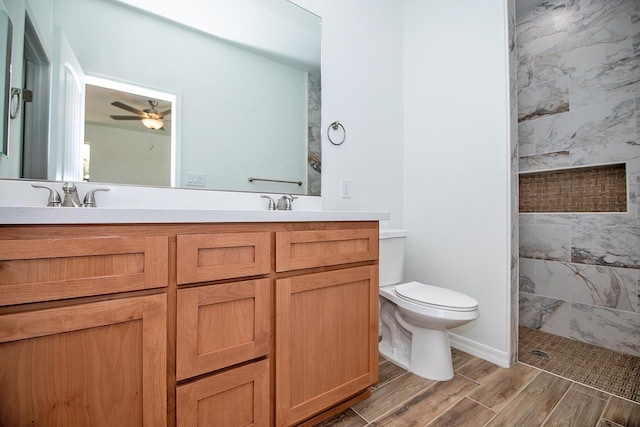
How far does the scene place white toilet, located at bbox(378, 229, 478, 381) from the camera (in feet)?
4.90

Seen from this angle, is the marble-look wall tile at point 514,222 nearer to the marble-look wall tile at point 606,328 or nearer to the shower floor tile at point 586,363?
the shower floor tile at point 586,363

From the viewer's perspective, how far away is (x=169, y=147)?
1.35 meters

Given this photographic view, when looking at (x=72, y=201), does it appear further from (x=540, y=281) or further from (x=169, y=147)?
(x=540, y=281)

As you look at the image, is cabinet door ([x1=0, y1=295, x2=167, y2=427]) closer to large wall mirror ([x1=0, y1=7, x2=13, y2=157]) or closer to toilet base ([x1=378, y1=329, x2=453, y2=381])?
large wall mirror ([x1=0, y1=7, x2=13, y2=157])

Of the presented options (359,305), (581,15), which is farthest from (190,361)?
(581,15)

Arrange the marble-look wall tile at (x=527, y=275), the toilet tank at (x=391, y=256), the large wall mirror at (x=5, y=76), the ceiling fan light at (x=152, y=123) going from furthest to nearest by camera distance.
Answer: the marble-look wall tile at (x=527, y=275), the toilet tank at (x=391, y=256), the ceiling fan light at (x=152, y=123), the large wall mirror at (x=5, y=76)

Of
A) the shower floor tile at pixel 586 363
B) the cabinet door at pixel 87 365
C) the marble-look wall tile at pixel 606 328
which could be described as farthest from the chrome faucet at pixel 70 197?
the marble-look wall tile at pixel 606 328

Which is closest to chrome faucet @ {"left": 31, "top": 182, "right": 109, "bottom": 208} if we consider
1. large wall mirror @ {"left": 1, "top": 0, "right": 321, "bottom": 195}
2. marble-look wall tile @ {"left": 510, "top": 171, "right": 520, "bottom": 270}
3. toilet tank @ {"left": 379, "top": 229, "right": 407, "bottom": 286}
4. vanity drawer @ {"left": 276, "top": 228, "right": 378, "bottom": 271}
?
large wall mirror @ {"left": 1, "top": 0, "right": 321, "bottom": 195}

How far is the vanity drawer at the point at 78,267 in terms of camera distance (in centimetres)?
68

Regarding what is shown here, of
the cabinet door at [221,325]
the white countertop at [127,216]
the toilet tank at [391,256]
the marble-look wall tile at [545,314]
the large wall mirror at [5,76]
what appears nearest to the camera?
the white countertop at [127,216]

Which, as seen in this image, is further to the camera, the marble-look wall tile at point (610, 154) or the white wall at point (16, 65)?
the marble-look wall tile at point (610, 154)

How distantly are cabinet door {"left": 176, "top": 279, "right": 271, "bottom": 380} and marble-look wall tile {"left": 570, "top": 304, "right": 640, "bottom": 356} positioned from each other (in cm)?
228

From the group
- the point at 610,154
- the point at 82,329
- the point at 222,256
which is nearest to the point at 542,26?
the point at 610,154

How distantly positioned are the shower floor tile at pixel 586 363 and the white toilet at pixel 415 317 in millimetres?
633
